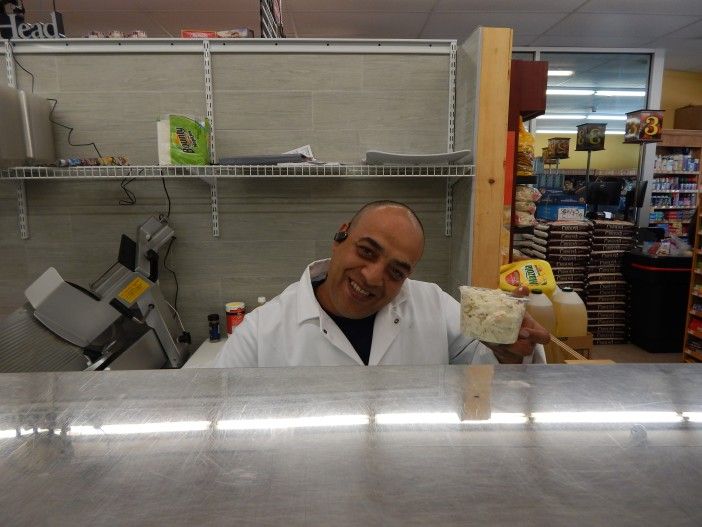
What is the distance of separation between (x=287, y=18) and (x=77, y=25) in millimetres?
2254

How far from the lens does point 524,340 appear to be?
113 centimetres

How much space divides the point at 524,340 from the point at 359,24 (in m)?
4.83

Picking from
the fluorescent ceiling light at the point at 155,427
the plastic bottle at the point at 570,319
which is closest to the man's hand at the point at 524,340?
the fluorescent ceiling light at the point at 155,427

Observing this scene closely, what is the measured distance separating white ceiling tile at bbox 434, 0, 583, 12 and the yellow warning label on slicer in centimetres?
386

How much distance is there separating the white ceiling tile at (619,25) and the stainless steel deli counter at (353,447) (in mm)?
5301

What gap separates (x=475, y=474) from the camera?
0.46 metres

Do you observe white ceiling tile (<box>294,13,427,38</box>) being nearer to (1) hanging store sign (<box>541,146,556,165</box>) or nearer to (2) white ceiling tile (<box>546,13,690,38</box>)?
(2) white ceiling tile (<box>546,13,690,38</box>)

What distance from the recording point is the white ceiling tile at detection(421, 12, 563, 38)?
15.7 ft

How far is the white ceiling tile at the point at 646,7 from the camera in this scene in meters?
4.41

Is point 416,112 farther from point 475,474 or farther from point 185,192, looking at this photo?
point 475,474

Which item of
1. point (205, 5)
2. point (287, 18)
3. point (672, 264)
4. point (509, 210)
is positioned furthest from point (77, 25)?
point (672, 264)

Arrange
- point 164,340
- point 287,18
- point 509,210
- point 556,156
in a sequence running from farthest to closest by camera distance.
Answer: point 556,156 < point 287,18 < point 509,210 < point 164,340

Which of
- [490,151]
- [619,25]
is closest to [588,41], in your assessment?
[619,25]

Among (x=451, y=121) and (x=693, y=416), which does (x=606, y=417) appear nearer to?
(x=693, y=416)
